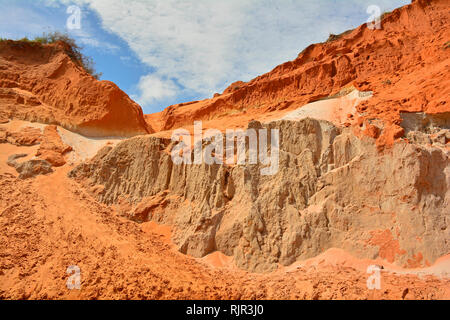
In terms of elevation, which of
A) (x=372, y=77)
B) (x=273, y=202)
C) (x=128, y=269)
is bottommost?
(x=128, y=269)

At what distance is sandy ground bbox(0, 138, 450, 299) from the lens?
31.0 ft

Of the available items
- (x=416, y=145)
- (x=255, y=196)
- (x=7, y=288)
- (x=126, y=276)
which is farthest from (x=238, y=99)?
(x=7, y=288)

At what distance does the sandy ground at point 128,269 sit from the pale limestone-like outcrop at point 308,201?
603 millimetres

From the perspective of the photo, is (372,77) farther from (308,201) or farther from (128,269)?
(128,269)

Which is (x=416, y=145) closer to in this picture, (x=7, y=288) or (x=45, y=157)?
(x=7, y=288)

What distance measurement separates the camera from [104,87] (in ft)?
68.3

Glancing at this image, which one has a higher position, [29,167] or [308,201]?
[29,167]

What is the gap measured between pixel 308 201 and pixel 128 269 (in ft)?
21.3

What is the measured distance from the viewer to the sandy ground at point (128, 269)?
9453 millimetres

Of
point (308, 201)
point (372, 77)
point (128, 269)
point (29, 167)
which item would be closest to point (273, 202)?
point (308, 201)

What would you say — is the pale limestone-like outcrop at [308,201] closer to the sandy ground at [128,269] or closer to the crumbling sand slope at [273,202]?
the crumbling sand slope at [273,202]

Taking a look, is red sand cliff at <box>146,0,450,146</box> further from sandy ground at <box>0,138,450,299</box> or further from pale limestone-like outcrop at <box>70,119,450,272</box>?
sandy ground at <box>0,138,450,299</box>

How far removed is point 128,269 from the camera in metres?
10.4
